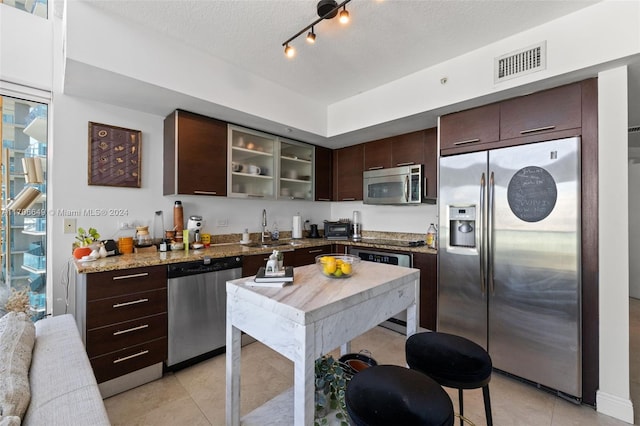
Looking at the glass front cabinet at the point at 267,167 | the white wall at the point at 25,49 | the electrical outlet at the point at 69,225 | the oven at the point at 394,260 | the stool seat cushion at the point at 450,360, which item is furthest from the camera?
the glass front cabinet at the point at 267,167

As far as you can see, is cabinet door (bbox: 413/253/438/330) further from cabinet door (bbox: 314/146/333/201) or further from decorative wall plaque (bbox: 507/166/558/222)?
cabinet door (bbox: 314/146/333/201)

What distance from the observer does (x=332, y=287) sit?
4.50 feet

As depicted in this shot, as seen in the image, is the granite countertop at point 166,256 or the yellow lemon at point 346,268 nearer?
the yellow lemon at point 346,268

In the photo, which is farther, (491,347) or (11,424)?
(491,347)

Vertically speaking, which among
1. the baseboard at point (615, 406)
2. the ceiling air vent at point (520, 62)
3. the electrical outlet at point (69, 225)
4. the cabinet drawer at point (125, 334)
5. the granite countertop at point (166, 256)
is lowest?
the baseboard at point (615, 406)

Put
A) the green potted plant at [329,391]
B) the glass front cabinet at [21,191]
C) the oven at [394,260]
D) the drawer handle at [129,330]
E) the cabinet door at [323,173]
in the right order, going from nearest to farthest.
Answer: the green potted plant at [329,391], the drawer handle at [129,330], the glass front cabinet at [21,191], the oven at [394,260], the cabinet door at [323,173]

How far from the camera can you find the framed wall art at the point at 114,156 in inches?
97.7

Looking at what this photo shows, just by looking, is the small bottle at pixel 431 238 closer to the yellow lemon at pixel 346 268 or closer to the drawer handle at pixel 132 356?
the yellow lemon at pixel 346 268

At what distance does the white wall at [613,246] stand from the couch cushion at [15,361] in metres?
3.05

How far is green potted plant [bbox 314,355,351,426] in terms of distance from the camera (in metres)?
1.50

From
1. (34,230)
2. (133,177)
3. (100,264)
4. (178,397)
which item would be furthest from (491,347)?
(34,230)

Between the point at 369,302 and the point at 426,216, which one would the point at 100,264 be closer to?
the point at 369,302

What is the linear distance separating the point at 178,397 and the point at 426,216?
120 inches

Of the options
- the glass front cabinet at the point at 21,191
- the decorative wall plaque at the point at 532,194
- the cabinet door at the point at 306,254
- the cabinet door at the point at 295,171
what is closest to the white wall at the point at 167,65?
the cabinet door at the point at 295,171
